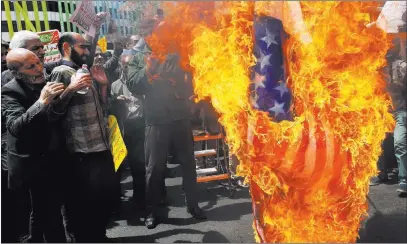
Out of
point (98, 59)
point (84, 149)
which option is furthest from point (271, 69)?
point (98, 59)

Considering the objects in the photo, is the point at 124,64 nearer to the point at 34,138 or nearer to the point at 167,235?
the point at 34,138

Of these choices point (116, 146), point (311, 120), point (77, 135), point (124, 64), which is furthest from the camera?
point (124, 64)

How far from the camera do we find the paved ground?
389cm

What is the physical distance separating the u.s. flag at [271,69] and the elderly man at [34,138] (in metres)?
1.64

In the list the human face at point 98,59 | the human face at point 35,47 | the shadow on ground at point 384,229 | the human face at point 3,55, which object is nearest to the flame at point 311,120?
the shadow on ground at point 384,229

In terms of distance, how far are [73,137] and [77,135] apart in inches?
1.8

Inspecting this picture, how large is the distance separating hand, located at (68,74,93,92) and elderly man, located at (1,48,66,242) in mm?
96

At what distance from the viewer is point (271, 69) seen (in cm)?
299

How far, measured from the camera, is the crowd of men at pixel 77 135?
10.3 feet

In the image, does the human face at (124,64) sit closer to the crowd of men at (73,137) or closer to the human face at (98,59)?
the human face at (98,59)

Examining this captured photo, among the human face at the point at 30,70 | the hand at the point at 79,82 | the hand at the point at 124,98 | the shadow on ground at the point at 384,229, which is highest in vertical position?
the human face at the point at 30,70

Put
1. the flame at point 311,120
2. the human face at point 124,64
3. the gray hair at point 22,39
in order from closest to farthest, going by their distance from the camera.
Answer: the flame at point 311,120 → the gray hair at point 22,39 → the human face at point 124,64

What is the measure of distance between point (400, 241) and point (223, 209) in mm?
1898

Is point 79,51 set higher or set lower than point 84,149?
higher
